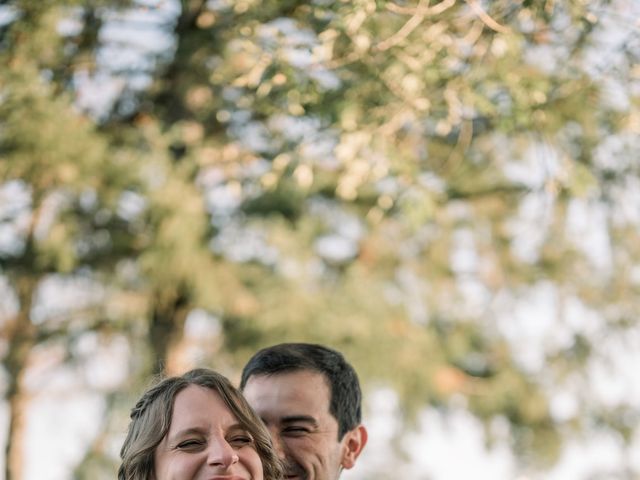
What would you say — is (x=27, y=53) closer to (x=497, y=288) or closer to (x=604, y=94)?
(x=604, y=94)

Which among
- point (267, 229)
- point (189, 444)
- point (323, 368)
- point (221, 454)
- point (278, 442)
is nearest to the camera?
point (221, 454)

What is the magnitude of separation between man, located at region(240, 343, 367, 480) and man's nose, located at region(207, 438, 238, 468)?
522mm

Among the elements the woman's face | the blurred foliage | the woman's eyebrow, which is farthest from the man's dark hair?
the blurred foliage

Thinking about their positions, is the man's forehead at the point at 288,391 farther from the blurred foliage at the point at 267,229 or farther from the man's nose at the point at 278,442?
the blurred foliage at the point at 267,229

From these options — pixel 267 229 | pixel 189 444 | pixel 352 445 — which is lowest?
pixel 267 229

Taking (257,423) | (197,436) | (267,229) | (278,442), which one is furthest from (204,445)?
(267,229)

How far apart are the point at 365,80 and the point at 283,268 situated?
5.09 metres

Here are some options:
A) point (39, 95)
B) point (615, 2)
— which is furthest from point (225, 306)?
point (615, 2)

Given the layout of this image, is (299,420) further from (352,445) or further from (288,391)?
(352,445)

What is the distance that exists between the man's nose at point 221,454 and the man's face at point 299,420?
1.69 ft

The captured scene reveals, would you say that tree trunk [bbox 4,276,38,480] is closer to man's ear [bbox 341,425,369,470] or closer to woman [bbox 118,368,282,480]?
man's ear [bbox 341,425,369,470]

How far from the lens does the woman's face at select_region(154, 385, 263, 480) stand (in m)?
3.11

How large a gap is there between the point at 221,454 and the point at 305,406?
69 cm

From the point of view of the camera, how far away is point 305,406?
12.4 ft
